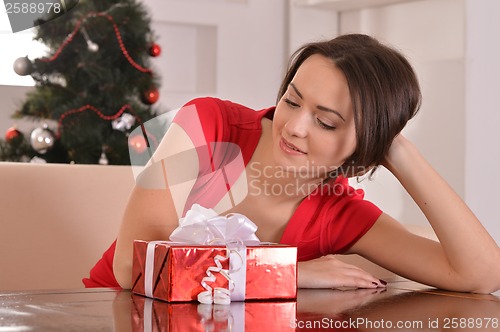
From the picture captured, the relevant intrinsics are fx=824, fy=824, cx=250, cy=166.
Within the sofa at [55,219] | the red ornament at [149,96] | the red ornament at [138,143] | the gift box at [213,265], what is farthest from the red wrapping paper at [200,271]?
the red ornament at [149,96]

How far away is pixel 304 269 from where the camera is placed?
4.77 feet

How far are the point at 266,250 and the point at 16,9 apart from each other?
285 centimetres

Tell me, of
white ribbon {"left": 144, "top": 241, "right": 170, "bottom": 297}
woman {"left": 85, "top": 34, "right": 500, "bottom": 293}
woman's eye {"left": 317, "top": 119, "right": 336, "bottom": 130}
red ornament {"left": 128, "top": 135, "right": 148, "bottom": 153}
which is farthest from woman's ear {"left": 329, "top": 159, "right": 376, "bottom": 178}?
red ornament {"left": 128, "top": 135, "right": 148, "bottom": 153}

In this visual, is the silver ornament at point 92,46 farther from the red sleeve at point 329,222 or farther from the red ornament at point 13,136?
the red sleeve at point 329,222

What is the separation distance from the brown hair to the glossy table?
318 mm

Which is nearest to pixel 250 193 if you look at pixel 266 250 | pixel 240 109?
pixel 240 109

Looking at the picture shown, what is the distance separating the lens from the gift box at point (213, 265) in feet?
3.52

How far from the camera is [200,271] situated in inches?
42.4

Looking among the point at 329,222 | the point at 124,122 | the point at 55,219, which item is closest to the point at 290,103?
the point at 329,222

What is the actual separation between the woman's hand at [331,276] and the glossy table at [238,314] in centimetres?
11

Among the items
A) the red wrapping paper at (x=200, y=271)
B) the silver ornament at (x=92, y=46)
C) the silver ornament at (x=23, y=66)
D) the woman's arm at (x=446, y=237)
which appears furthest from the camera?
the silver ornament at (x=92, y=46)

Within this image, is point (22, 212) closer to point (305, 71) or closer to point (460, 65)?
point (305, 71)

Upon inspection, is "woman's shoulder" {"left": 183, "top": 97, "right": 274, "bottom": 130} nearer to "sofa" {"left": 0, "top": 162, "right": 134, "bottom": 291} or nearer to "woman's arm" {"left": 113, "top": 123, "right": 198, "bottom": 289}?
"woman's arm" {"left": 113, "top": 123, "right": 198, "bottom": 289}

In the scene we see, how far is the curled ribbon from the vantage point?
1089 millimetres
